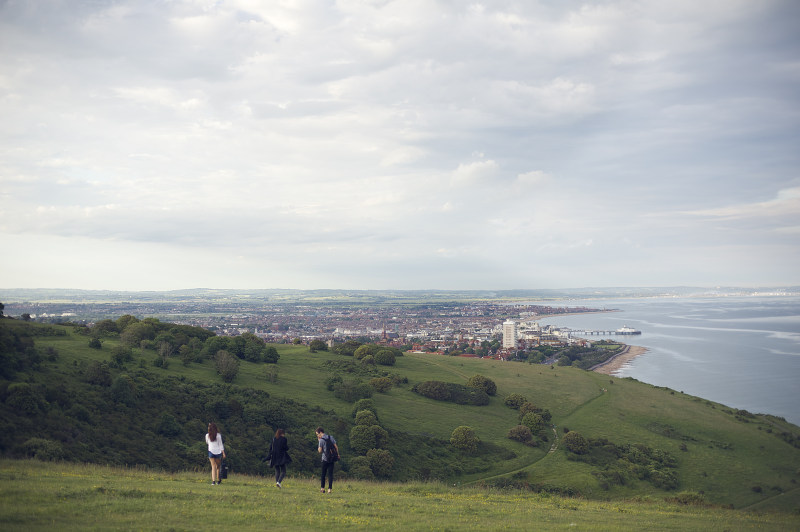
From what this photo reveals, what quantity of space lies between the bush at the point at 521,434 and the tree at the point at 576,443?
341cm

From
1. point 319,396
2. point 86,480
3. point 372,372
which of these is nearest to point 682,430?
point 372,372

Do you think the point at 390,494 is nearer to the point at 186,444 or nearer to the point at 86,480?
the point at 86,480

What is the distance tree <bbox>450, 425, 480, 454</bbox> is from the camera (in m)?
40.5

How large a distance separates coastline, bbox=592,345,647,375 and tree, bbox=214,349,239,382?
82.5 metres

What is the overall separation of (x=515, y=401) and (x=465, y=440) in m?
17.8

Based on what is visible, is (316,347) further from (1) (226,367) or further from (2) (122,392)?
(2) (122,392)

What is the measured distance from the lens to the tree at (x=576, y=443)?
143 feet

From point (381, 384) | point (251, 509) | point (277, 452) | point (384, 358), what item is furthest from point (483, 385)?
point (251, 509)

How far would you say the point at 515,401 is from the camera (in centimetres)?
5656

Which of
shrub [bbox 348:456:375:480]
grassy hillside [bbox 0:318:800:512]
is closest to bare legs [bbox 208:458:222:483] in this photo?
grassy hillside [bbox 0:318:800:512]

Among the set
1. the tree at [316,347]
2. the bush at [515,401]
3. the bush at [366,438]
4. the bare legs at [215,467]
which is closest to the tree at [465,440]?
the bush at [366,438]

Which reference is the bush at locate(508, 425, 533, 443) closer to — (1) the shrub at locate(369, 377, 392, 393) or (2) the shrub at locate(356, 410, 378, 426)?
(2) the shrub at locate(356, 410, 378, 426)

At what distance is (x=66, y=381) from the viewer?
32.4 m

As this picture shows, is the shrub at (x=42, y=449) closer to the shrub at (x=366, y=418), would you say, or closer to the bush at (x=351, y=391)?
the shrub at (x=366, y=418)
